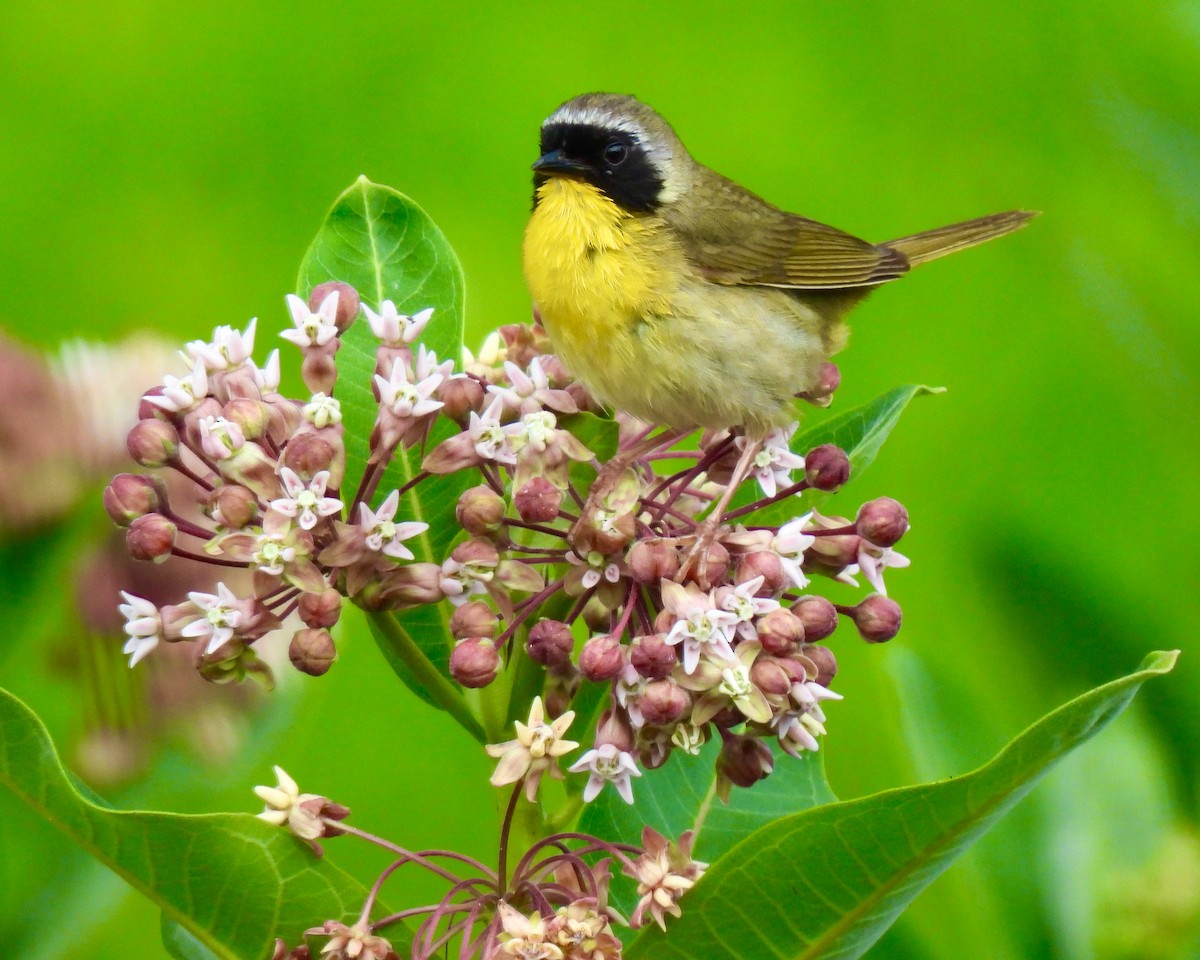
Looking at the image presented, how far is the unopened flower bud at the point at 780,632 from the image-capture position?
1.72m

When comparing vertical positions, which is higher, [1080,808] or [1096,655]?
[1096,655]

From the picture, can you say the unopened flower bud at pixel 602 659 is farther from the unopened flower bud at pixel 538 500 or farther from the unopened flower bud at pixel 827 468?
the unopened flower bud at pixel 827 468

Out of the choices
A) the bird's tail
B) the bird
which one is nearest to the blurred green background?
the bird's tail

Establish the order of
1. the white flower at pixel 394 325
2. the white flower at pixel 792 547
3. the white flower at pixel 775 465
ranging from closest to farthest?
the white flower at pixel 792 547 → the white flower at pixel 394 325 → the white flower at pixel 775 465

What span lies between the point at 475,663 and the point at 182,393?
49 centimetres

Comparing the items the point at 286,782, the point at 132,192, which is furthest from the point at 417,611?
the point at 132,192

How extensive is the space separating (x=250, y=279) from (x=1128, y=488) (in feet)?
10.1

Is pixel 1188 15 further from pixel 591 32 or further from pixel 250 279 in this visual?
pixel 591 32

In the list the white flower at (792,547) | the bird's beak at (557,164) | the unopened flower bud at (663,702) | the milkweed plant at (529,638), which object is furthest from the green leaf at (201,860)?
the bird's beak at (557,164)

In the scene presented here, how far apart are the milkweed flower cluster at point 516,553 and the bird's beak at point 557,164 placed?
0.66m

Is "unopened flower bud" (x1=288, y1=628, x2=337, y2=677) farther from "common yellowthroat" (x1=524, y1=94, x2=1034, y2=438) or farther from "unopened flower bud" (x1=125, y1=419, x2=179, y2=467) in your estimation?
"common yellowthroat" (x1=524, y1=94, x2=1034, y2=438)

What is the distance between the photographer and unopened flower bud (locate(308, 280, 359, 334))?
196 centimetres

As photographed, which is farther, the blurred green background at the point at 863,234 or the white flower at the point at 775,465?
the blurred green background at the point at 863,234

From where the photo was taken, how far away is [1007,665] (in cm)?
293
